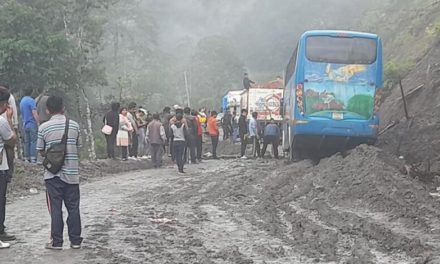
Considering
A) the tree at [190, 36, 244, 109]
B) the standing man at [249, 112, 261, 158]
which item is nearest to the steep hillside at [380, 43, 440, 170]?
the standing man at [249, 112, 261, 158]

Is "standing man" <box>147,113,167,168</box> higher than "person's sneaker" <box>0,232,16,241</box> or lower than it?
higher

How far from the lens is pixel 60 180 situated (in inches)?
300

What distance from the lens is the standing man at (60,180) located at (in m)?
7.61

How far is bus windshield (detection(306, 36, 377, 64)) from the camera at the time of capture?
16922 millimetres

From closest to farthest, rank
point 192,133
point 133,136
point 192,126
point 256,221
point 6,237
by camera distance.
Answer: point 6,237 < point 256,221 < point 133,136 < point 192,133 < point 192,126

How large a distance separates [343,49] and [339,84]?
2.85 feet

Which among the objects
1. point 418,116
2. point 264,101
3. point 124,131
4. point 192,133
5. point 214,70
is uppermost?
point 214,70

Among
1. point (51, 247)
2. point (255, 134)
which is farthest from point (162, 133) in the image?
point (51, 247)

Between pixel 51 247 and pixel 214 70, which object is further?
pixel 214 70

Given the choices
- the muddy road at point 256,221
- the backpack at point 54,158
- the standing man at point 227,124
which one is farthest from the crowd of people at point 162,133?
the backpack at point 54,158

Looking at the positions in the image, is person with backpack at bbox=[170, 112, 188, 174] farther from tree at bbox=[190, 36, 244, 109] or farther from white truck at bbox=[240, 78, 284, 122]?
tree at bbox=[190, 36, 244, 109]

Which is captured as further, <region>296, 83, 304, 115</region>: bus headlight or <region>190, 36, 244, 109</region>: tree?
<region>190, 36, 244, 109</region>: tree

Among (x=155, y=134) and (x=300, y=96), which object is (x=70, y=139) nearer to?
(x=300, y=96)

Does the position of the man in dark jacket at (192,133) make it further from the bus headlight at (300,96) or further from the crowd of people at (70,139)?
the bus headlight at (300,96)
